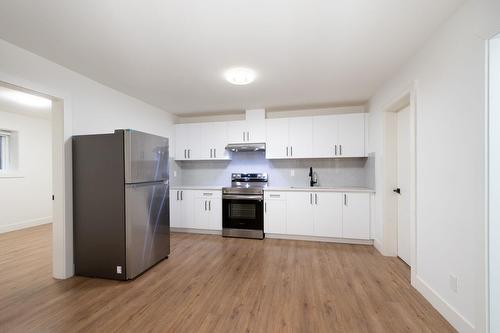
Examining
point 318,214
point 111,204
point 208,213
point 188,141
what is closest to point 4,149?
point 188,141

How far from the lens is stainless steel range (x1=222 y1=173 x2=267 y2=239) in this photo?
3.98 meters

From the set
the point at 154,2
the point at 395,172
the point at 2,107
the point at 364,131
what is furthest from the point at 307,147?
the point at 2,107

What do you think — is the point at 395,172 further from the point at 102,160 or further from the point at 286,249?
the point at 102,160

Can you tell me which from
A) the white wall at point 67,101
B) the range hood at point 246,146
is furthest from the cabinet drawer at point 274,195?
the white wall at point 67,101

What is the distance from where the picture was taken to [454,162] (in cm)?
166

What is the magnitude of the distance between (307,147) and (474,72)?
2.65 metres

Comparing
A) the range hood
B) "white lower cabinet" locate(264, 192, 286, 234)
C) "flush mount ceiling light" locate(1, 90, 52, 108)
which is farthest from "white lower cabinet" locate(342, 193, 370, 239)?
"flush mount ceiling light" locate(1, 90, 52, 108)

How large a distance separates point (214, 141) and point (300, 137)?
173 centimetres

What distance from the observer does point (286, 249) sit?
344 cm

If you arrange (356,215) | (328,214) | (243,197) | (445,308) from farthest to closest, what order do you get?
(243,197)
(328,214)
(356,215)
(445,308)

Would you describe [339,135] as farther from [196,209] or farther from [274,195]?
[196,209]

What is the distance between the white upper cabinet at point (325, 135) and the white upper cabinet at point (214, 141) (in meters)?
1.76

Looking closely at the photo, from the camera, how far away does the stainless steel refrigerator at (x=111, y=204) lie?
2.46 metres

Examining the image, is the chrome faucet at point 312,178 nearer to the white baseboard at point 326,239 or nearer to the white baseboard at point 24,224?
the white baseboard at point 326,239
